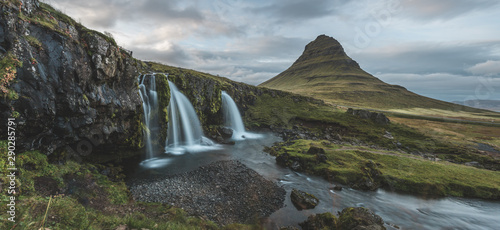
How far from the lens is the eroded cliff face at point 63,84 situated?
43.2 ft

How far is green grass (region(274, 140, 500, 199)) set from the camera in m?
20.7

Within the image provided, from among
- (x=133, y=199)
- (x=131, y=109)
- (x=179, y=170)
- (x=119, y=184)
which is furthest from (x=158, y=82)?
(x=133, y=199)

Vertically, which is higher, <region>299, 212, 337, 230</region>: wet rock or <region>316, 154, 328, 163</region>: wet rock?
<region>316, 154, 328, 163</region>: wet rock

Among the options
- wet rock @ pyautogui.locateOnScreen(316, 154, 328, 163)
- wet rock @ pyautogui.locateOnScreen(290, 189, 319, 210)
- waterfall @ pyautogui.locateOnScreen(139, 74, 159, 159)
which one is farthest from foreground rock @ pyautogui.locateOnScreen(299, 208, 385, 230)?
waterfall @ pyautogui.locateOnScreen(139, 74, 159, 159)

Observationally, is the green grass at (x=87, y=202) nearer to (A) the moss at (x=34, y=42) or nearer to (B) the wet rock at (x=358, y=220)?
(B) the wet rock at (x=358, y=220)

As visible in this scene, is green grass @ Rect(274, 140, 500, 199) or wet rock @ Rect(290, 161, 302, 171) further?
wet rock @ Rect(290, 161, 302, 171)

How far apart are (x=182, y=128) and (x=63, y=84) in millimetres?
19280

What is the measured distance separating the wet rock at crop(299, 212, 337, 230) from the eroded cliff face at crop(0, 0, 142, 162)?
21.3m

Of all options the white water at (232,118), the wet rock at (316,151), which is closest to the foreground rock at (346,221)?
the wet rock at (316,151)

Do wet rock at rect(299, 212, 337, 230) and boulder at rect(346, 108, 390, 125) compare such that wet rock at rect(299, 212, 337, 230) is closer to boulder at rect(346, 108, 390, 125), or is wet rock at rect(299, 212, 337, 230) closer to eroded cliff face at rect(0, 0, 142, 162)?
eroded cliff face at rect(0, 0, 142, 162)

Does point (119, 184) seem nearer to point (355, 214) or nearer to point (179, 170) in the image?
point (179, 170)

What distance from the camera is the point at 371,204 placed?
59.5 feet

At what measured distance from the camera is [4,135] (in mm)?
12172

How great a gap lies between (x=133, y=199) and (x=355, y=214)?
17.1m
